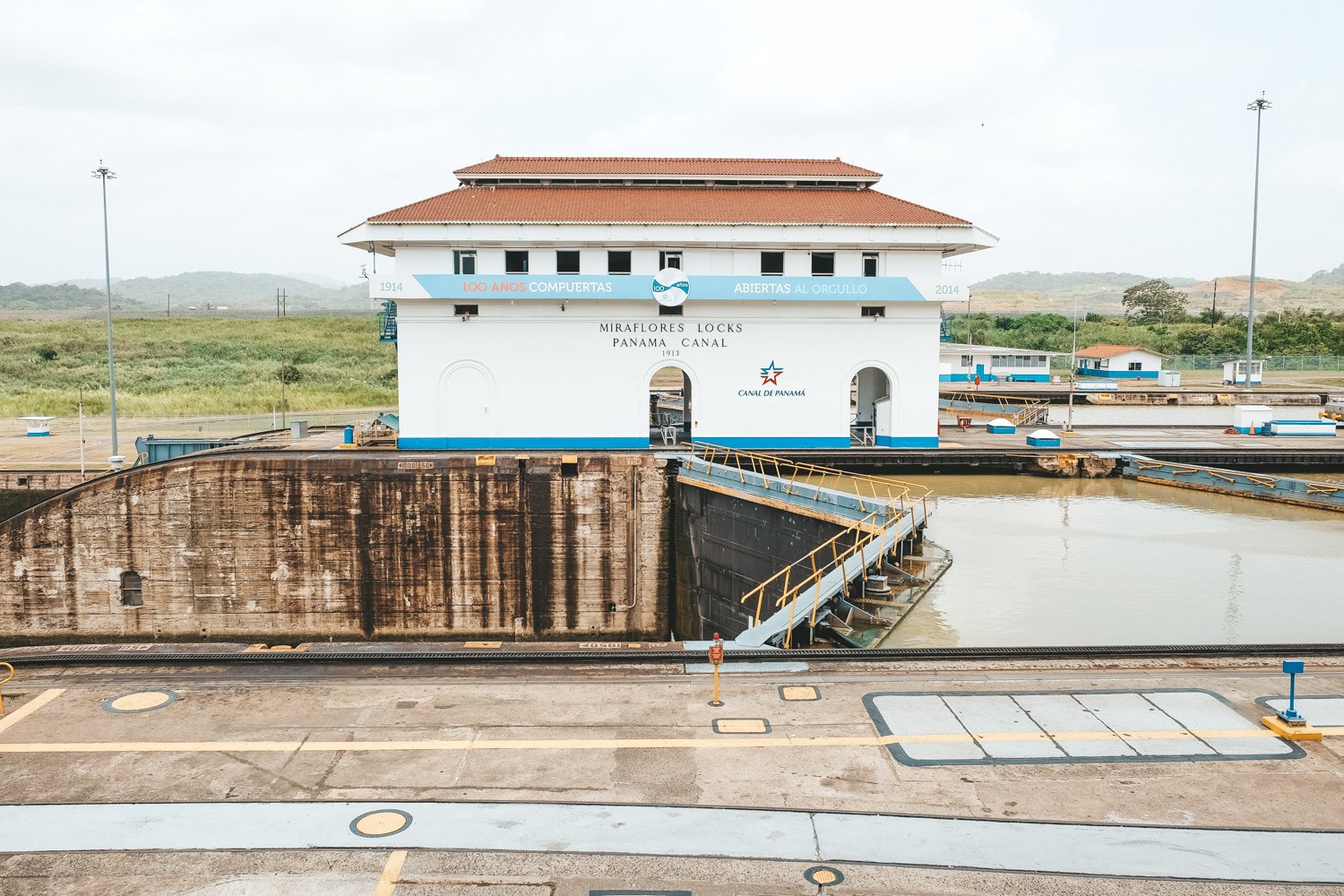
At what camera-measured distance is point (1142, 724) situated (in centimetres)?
1002

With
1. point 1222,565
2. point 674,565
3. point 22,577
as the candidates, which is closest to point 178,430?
point 22,577

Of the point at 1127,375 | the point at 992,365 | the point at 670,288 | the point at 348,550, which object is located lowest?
the point at 348,550

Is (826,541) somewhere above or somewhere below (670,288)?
below

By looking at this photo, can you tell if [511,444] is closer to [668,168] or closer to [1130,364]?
[668,168]

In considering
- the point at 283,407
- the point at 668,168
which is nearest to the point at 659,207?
the point at 668,168

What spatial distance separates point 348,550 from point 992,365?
181 feet

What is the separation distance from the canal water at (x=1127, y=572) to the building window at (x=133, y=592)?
18.6m

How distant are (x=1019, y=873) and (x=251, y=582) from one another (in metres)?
20.2

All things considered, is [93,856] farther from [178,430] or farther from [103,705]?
[178,430]

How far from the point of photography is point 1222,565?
700 inches

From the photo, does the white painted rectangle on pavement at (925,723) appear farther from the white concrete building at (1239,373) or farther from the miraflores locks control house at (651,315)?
the white concrete building at (1239,373)

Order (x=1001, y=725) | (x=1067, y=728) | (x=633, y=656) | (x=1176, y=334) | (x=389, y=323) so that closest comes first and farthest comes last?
(x=1067, y=728), (x=1001, y=725), (x=633, y=656), (x=389, y=323), (x=1176, y=334)

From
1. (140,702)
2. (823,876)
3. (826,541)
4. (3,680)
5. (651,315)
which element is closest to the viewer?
(823,876)

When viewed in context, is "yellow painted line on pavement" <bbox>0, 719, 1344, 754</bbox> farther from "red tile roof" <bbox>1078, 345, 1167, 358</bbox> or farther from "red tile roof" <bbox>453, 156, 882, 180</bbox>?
"red tile roof" <bbox>1078, 345, 1167, 358</bbox>
